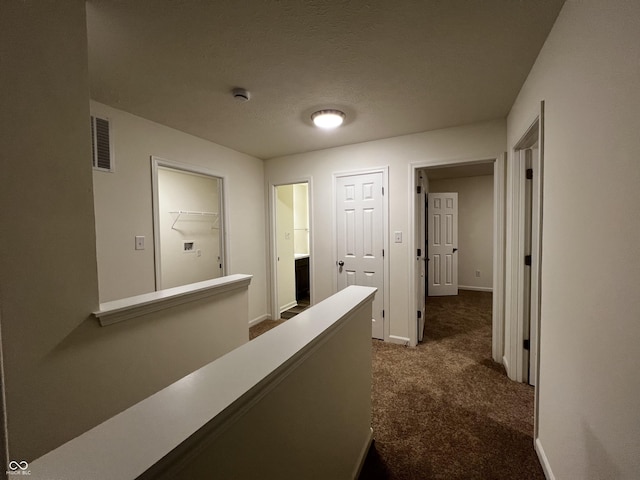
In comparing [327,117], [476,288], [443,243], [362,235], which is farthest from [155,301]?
[476,288]

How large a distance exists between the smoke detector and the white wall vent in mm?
1089

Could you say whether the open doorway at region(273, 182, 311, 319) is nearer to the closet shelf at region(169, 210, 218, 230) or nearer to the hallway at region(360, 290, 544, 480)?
the closet shelf at region(169, 210, 218, 230)

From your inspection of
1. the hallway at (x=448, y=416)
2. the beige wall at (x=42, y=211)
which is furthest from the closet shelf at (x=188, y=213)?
the hallway at (x=448, y=416)

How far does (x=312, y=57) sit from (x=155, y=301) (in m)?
1.72

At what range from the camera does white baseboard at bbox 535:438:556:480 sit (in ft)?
4.66

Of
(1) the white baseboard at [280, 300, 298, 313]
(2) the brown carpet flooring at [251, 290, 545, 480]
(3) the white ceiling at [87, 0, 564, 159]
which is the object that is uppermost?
(3) the white ceiling at [87, 0, 564, 159]

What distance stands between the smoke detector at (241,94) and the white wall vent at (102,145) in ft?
3.57

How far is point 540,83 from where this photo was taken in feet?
5.25

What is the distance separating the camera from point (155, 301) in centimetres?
164

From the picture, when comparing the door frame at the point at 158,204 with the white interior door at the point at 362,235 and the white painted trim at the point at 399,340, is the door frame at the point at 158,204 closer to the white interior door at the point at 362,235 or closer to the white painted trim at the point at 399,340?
the white interior door at the point at 362,235

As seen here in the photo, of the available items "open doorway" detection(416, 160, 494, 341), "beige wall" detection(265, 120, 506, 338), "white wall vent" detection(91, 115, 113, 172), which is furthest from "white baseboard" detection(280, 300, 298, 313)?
"white wall vent" detection(91, 115, 113, 172)

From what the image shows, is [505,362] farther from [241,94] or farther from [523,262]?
[241,94]

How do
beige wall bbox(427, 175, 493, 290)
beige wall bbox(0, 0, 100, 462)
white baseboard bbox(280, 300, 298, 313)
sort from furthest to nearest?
beige wall bbox(427, 175, 493, 290)
white baseboard bbox(280, 300, 298, 313)
beige wall bbox(0, 0, 100, 462)

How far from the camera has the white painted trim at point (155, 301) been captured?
1422 millimetres
